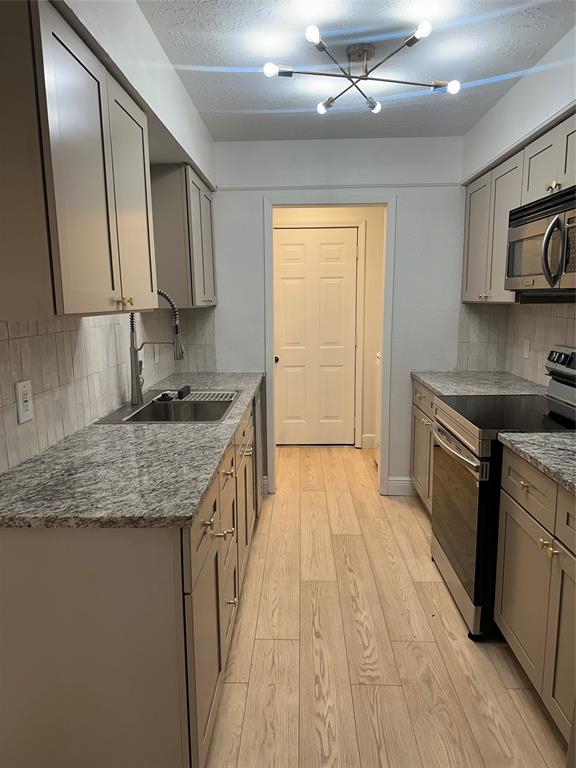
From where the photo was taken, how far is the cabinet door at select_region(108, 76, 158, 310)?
5.44 feet

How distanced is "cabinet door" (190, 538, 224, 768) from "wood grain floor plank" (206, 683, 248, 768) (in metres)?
0.10

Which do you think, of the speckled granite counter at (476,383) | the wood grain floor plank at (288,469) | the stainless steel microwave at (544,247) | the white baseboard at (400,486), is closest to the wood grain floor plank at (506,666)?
the speckled granite counter at (476,383)

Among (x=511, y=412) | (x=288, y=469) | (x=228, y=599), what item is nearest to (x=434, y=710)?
(x=228, y=599)

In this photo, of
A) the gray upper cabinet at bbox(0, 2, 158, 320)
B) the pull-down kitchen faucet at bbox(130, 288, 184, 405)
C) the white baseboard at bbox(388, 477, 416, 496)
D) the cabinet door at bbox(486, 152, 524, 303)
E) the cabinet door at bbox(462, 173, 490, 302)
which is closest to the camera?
the gray upper cabinet at bbox(0, 2, 158, 320)

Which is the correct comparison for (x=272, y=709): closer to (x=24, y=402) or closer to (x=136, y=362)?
(x=24, y=402)

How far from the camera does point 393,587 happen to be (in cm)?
260

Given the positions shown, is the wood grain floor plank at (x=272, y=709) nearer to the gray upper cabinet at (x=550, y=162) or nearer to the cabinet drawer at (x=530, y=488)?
the cabinet drawer at (x=530, y=488)

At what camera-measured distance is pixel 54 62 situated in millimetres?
1240

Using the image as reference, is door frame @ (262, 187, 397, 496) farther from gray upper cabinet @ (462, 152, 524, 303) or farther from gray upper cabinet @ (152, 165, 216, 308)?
gray upper cabinet @ (152, 165, 216, 308)

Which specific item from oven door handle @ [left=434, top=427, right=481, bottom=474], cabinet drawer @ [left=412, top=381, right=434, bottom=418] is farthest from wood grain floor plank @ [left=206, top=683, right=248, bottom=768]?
cabinet drawer @ [left=412, top=381, right=434, bottom=418]

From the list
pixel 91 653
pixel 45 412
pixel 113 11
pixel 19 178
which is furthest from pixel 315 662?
pixel 113 11

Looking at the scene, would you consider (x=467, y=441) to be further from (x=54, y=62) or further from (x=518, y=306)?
Result: (x=54, y=62)

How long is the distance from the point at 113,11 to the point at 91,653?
1892 millimetres

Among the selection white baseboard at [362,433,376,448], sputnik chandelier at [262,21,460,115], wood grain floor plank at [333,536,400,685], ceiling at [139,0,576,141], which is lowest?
wood grain floor plank at [333,536,400,685]
